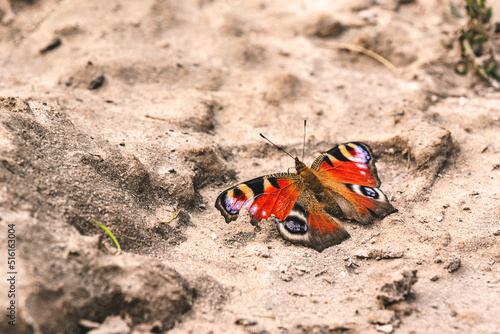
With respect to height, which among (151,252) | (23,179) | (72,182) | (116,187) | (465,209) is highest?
(23,179)

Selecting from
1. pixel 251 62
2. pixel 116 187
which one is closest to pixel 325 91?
pixel 251 62

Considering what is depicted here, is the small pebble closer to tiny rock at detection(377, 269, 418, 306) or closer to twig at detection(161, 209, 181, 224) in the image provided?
tiny rock at detection(377, 269, 418, 306)

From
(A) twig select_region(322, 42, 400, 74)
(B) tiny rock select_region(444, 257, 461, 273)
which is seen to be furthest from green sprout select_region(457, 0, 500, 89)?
(B) tiny rock select_region(444, 257, 461, 273)

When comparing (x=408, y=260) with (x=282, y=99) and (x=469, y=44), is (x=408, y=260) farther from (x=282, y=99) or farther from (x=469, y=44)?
(x=469, y=44)

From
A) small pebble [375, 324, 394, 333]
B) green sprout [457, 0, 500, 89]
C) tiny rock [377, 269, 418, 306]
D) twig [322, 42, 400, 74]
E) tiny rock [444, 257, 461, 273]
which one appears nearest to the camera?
small pebble [375, 324, 394, 333]

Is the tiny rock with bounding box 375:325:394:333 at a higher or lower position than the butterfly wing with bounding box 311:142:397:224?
higher

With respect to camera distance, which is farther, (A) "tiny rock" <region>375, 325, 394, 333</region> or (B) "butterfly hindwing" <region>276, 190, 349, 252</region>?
(B) "butterfly hindwing" <region>276, 190, 349, 252</region>

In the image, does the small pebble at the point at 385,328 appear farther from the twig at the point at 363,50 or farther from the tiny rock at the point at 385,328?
the twig at the point at 363,50

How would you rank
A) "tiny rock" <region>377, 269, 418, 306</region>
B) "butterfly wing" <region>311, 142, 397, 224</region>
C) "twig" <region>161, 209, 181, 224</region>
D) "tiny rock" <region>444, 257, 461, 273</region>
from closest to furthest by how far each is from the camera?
"tiny rock" <region>377, 269, 418, 306</region> < "tiny rock" <region>444, 257, 461, 273</region> < "twig" <region>161, 209, 181, 224</region> < "butterfly wing" <region>311, 142, 397, 224</region>
